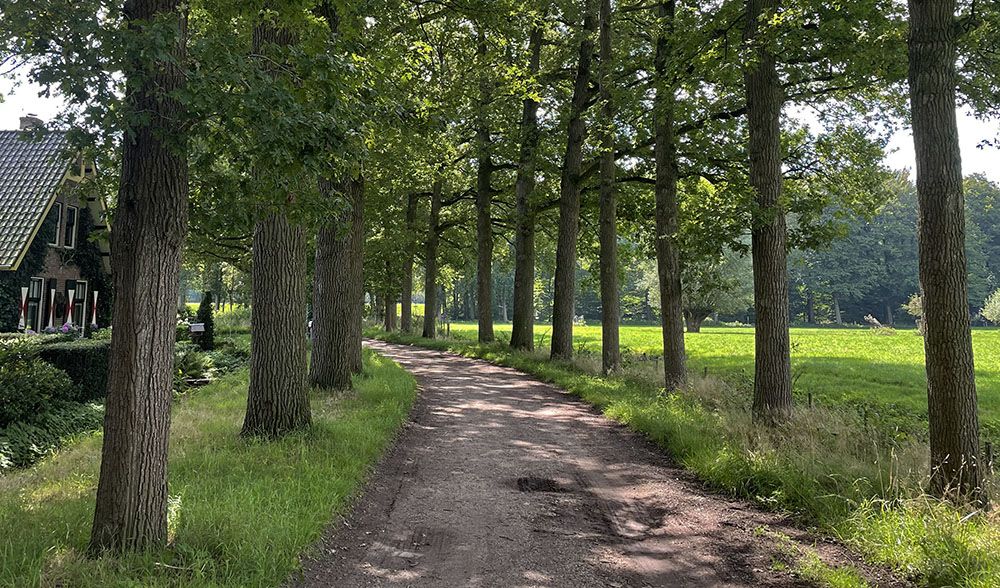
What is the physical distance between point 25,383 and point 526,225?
14.4 metres

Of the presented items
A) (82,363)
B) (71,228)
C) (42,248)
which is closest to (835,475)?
(82,363)

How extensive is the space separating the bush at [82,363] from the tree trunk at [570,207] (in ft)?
34.8

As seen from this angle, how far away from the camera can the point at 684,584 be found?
13.8 ft

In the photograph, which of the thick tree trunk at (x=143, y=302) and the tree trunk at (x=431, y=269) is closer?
the thick tree trunk at (x=143, y=302)

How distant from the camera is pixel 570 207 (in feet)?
55.7

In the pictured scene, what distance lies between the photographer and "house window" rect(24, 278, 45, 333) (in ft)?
61.4

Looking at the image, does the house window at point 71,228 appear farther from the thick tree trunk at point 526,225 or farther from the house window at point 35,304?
the thick tree trunk at point 526,225

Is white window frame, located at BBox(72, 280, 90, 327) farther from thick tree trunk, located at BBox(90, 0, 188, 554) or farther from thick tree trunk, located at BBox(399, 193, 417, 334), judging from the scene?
thick tree trunk, located at BBox(90, 0, 188, 554)

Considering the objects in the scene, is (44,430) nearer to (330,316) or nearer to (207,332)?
(330,316)

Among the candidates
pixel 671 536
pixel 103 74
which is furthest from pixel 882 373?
pixel 103 74

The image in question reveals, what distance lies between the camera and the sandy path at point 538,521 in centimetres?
429

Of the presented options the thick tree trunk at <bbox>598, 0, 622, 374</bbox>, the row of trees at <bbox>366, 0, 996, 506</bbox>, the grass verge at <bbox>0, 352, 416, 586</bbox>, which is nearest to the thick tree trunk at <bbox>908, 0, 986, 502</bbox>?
the row of trees at <bbox>366, 0, 996, 506</bbox>

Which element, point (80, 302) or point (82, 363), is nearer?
point (82, 363)

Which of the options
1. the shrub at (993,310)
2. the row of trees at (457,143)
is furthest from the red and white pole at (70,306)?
the shrub at (993,310)
